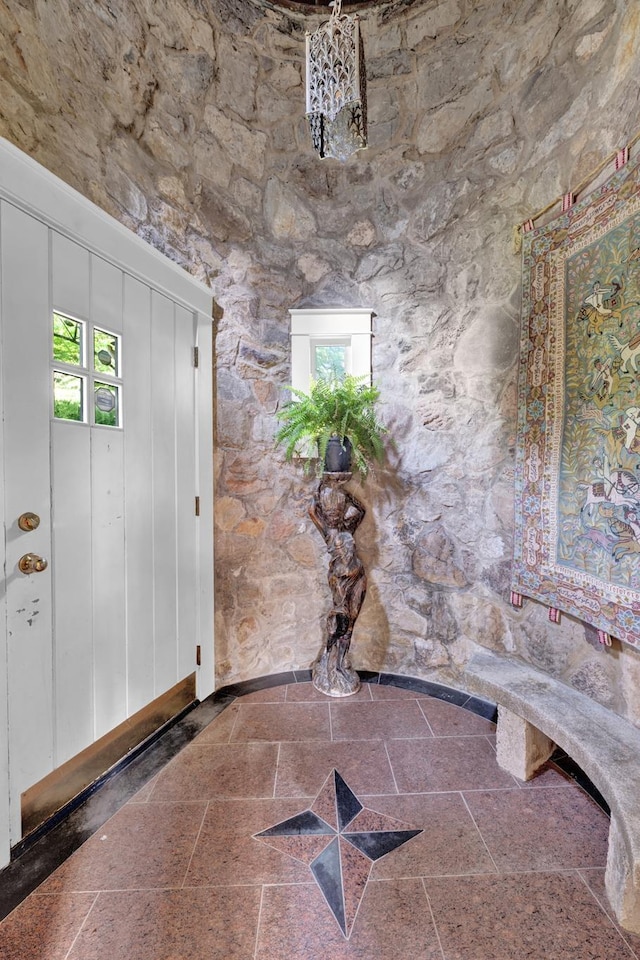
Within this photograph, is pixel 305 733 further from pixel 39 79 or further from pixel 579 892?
pixel 39 79

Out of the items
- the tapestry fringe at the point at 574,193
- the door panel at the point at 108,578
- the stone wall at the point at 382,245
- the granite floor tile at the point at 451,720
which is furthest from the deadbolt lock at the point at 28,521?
the tapestry fringe at the point at 574,193

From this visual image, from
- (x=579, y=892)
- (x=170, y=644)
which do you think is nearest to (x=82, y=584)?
(x=170, y=644)


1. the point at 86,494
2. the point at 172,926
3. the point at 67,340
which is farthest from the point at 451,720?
the point at 67,340

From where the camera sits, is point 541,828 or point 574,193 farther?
point 574,193

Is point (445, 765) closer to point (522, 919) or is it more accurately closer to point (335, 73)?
point (522, 919)

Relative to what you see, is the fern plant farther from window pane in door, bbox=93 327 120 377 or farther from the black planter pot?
window pane in door, bbox=93 327 120 377

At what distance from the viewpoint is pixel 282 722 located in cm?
180

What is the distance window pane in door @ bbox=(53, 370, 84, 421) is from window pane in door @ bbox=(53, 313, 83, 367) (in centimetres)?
5

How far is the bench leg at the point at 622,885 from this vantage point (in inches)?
38.8

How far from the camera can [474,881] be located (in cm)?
112

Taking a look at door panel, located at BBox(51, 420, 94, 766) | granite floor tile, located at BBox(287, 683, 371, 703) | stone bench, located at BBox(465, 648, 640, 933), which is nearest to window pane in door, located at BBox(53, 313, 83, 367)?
door panel, located at BBox(51, 420, 94, 766)

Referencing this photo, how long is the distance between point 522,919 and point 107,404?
2.00 meters

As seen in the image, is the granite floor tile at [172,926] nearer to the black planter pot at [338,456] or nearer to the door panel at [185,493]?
the door panel at [185,493]

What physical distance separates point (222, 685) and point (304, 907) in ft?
3.64
